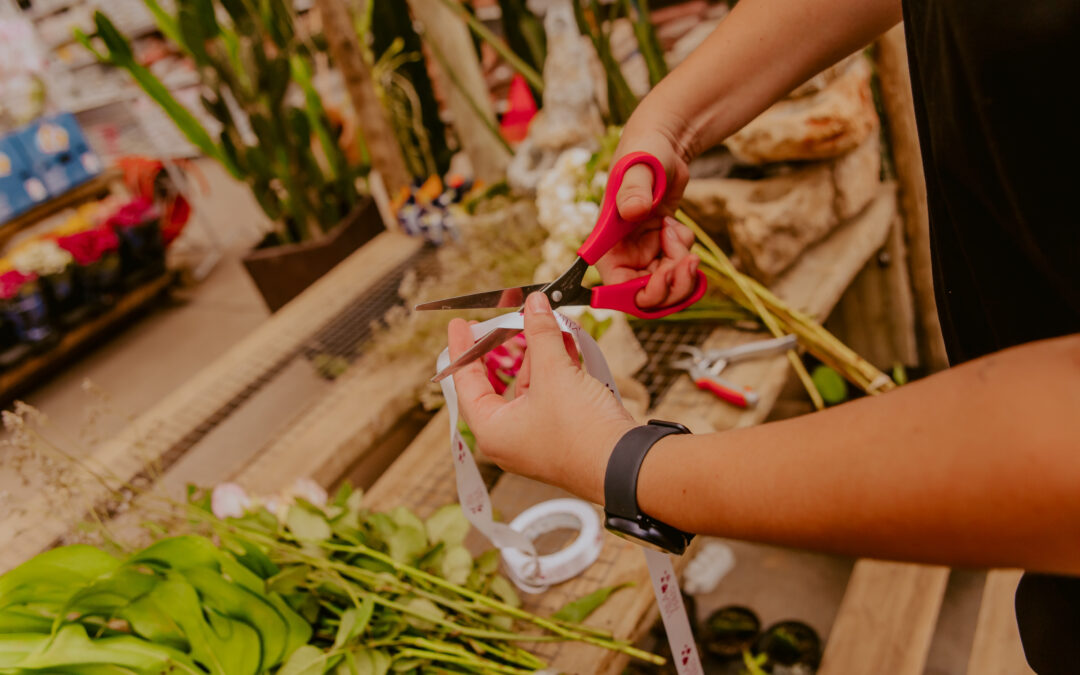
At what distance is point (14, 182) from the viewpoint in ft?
11.3

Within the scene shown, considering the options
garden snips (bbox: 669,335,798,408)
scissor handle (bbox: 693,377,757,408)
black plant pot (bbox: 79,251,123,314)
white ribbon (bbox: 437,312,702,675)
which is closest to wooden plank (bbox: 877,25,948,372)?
garden snips (bbox: 669,335,798,408)

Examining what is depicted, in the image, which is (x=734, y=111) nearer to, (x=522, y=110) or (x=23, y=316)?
(x=522, y=110)

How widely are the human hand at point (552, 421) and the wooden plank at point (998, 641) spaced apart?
72 cm

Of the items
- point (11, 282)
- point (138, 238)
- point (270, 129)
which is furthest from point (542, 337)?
point (138, 238)

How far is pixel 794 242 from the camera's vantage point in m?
1.19

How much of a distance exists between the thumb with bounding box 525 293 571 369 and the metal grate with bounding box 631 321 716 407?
576 millimetres

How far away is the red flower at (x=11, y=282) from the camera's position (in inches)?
105

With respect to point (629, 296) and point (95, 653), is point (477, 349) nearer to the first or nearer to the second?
point (629, 296)

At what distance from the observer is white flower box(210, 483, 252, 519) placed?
0.86m

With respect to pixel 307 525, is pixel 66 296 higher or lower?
lower

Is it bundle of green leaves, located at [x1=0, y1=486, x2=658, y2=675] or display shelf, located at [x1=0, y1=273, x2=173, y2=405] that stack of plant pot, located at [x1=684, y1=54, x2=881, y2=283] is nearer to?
bundle of green leaves, located at [x1=0, y1=486, x2=658, y2=675]

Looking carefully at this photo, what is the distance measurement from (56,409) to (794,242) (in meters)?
3.00

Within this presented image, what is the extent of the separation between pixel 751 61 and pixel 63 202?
421cm

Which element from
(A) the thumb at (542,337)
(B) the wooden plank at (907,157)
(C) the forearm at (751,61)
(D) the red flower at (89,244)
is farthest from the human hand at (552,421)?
(D) the red flower at (89,244)
